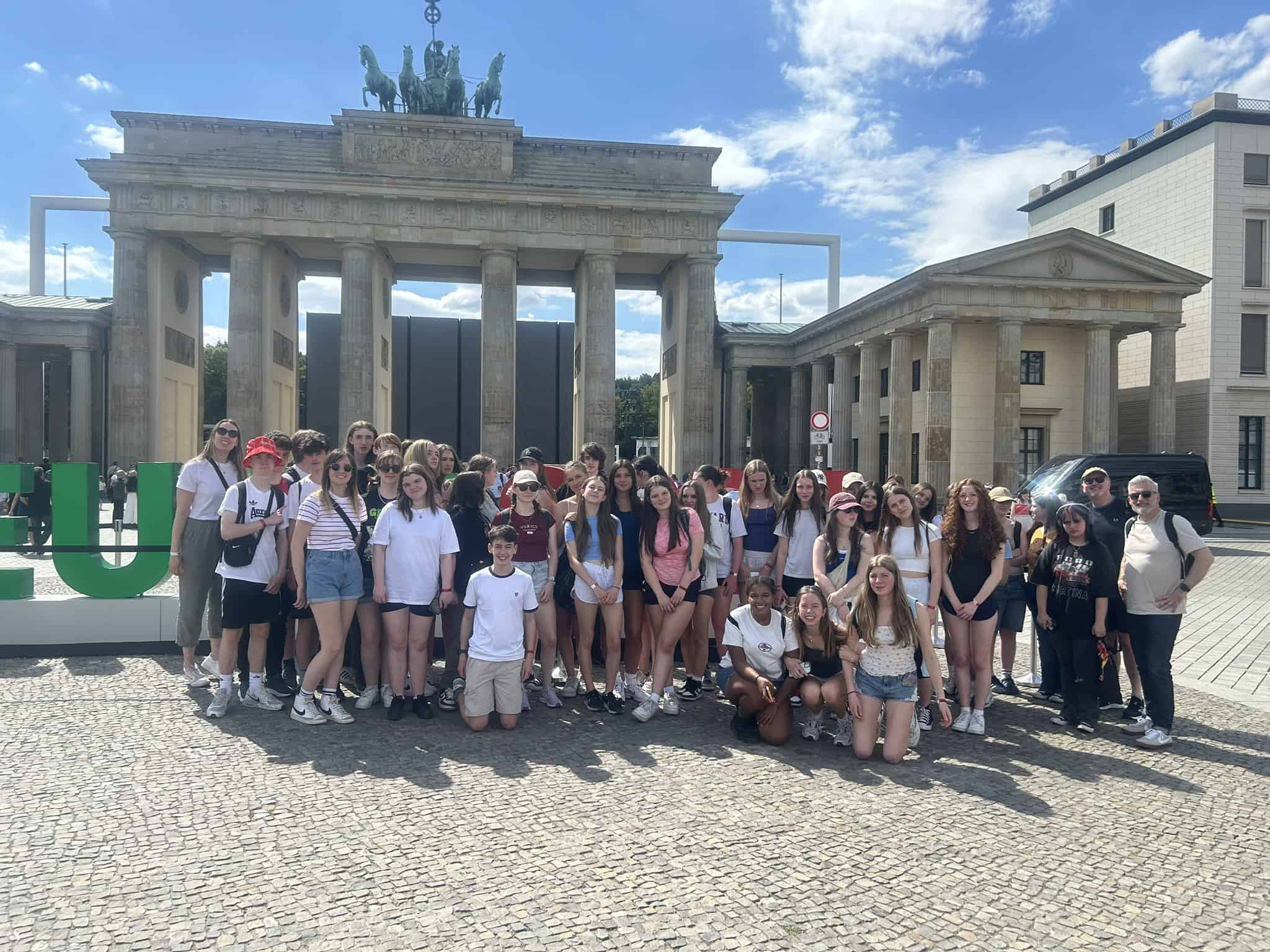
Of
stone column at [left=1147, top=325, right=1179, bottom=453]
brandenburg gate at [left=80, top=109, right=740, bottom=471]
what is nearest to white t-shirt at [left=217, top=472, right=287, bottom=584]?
brandenburg gate at [left=80, top=109, right=740, bottom=471]

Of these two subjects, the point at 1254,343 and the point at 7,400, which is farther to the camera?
the point at 7,400

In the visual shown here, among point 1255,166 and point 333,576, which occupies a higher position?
point 1255,166

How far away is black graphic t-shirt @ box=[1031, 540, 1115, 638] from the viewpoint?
21.2 ft

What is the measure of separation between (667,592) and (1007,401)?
27.4 m

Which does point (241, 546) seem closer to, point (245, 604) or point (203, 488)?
point (245, 604)

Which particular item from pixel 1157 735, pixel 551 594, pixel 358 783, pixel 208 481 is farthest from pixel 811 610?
pixel 208 481

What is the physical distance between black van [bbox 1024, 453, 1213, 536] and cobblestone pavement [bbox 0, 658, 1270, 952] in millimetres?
14123

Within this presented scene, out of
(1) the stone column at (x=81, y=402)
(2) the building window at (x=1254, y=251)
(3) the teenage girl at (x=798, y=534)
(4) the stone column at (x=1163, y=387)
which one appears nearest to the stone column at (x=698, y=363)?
(4) the stone column at (x=1163, y=387)

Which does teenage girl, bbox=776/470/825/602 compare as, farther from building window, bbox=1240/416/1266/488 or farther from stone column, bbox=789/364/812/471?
stone column, bbox=789/364/812/471

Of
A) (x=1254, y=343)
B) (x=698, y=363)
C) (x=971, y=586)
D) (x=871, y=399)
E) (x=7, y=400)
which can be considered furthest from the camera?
(x=7, y=400)

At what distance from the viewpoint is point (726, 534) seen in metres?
7.59

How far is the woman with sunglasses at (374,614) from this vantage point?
22.1ft

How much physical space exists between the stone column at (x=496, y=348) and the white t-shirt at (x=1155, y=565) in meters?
30.7

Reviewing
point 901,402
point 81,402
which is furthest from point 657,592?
point 81,402
